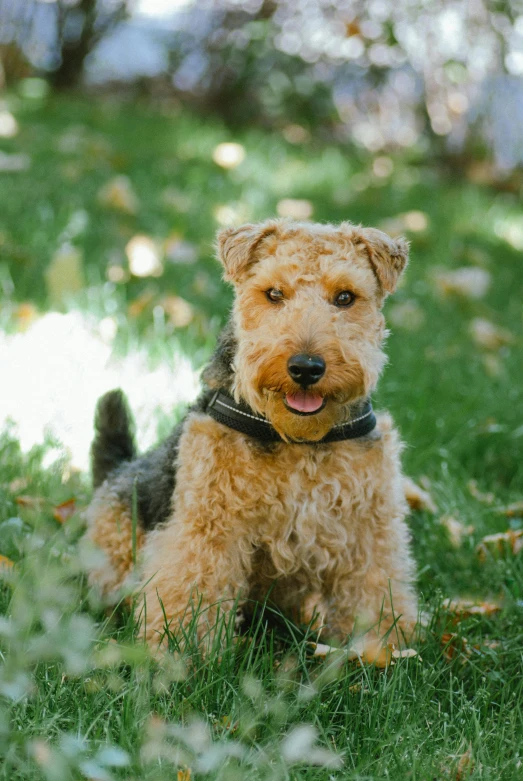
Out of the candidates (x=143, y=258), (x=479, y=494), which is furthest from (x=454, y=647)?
(x=143, y=258)

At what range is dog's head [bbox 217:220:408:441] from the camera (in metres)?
2.08

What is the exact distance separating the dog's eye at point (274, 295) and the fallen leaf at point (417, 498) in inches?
43.2

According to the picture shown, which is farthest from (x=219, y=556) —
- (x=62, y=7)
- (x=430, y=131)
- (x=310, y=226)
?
(x=62, y=7)

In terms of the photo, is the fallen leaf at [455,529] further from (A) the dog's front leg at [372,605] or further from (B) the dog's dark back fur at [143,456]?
(B) the dog's dark back fur at [143,456]

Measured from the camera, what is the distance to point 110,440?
9.56ft

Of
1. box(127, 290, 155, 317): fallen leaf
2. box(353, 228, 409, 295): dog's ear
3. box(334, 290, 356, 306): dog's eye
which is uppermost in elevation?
box(353, 228, 409, 295): dog's ear

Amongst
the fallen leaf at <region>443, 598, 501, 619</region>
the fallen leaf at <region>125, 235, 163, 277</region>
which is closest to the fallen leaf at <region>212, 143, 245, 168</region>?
the fallen leaf at <region>125, 235, 163, 277</region>

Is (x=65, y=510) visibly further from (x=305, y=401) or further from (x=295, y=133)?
(x=295, y=133)

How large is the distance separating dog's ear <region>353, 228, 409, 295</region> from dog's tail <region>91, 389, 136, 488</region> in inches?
37.6

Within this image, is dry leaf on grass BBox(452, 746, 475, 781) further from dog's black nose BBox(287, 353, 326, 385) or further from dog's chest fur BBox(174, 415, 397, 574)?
dog's black nose BBox(287, 353, 326, 385)

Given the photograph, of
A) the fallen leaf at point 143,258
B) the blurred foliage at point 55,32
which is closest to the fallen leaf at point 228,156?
the fallen leaf at point 143,258

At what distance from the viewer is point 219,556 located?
2.25m

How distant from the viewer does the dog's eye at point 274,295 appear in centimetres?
227

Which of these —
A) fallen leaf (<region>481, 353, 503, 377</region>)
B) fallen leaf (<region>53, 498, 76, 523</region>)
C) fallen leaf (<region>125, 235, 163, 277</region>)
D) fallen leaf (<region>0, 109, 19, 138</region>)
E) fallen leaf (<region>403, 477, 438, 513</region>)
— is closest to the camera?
fallen leaf (<region>53, 498, 76, 523</region>)
